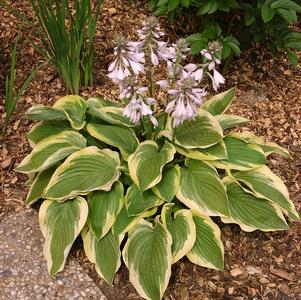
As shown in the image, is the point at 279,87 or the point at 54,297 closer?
the point at 54,297

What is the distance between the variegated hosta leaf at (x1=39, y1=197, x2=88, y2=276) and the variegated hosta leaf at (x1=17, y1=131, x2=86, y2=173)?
19 cm

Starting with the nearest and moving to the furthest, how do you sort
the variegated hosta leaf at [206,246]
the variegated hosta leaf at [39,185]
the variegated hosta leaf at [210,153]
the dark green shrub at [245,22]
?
the variegated hosta leaf at [206,246] → the variegated hosta leaf at [210,153] → the variegated hosta leaf at [39,185] → the dark green shrub at [245,22]

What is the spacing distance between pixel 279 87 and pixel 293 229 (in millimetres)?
1181

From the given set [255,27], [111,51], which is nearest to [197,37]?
[255,27]

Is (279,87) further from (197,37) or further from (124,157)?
(124,157)

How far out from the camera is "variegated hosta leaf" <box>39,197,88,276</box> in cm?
241

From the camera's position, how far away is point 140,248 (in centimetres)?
240

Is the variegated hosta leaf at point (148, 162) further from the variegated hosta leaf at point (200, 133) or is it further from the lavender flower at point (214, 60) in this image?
the lavender flower at point (214, 60)

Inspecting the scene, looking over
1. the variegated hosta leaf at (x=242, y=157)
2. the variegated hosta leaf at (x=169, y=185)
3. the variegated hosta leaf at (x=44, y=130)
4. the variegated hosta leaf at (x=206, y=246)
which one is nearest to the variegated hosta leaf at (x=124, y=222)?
the variegated hosta leaf at (x=169, y=185)

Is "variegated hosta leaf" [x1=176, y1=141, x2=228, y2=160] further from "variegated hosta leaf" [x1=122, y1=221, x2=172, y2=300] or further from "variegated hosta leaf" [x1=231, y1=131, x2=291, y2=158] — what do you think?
"variegated hosta leaf" [x1=122, y1=221, x2=172, y2=300]

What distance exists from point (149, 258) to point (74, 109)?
Result: 903 mm

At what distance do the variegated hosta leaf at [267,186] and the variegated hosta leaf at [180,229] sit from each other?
35cm

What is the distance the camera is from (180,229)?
244 centimetres

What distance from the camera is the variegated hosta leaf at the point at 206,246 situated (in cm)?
239
